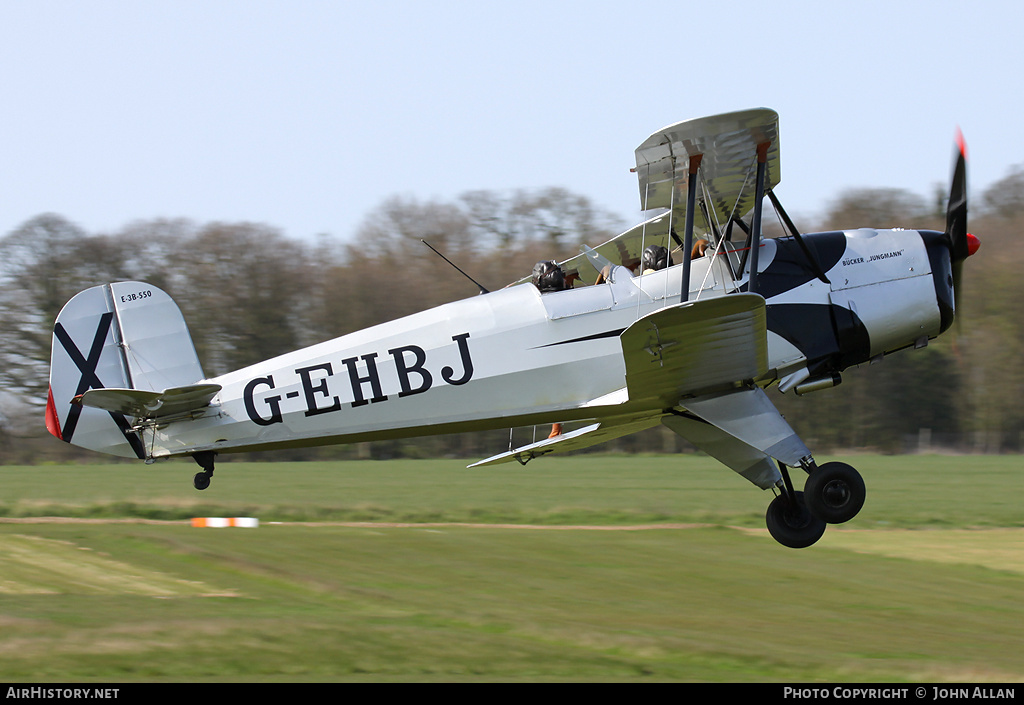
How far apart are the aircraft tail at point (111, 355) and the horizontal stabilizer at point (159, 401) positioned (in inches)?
19.9

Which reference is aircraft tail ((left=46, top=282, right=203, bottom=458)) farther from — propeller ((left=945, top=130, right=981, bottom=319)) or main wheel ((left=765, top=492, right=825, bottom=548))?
propeller ((left=945, top=130, right=981, bottom=319))

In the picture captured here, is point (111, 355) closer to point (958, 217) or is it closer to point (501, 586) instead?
point (501, 586)

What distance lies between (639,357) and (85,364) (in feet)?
17.5

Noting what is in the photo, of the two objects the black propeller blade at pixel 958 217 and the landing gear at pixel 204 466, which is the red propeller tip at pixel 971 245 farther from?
the landing gear at pixel 204 466

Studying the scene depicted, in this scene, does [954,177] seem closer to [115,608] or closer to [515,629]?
[515,629]

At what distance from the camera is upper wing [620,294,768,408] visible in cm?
741

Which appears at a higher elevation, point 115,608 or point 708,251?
point 708,251

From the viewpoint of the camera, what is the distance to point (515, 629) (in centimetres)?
1166

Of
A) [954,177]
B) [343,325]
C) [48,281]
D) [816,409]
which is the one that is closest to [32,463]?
[48,281]

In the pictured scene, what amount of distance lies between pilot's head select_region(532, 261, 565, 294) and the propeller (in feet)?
11.8

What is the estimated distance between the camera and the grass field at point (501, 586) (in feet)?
32.3

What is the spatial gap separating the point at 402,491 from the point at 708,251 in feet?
Answer: 64.3

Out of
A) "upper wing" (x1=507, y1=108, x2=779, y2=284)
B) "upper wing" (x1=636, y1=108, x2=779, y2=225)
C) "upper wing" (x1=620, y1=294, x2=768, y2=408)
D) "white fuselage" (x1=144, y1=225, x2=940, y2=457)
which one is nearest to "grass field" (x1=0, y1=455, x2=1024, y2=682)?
"white fuselage" (x1=144, y1=225, x2=940, y2=457)

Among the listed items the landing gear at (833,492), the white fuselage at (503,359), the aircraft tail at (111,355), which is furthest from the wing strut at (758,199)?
the aircraft tail at (111,355)
